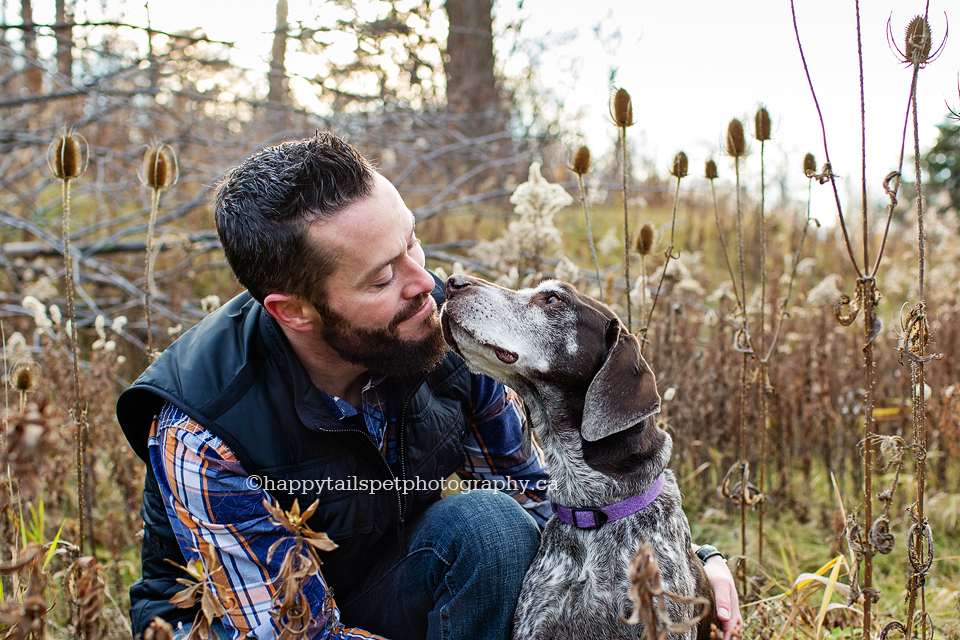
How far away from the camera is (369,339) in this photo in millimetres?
2184

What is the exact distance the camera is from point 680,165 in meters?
2.56

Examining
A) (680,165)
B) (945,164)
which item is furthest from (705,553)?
(945,164)

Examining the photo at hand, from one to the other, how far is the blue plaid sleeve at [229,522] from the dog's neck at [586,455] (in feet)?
2.68

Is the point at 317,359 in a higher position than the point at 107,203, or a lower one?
lower

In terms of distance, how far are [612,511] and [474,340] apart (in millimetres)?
662

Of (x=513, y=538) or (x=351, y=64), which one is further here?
(x=351, y=64)

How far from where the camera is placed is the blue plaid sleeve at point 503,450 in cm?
262

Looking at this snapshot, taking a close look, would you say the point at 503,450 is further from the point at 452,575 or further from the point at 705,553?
the point at 705,553

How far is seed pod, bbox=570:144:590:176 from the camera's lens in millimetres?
2590

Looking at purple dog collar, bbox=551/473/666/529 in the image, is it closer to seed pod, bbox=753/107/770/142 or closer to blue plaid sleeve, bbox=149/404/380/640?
blue plaid sleeve, bbox=149/404/380/640

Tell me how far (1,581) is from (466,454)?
1.65 m

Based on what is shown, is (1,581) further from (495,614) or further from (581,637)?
(581,637)

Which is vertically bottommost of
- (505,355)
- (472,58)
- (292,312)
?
(505,355)

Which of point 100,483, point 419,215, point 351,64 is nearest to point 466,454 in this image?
point 100,483
